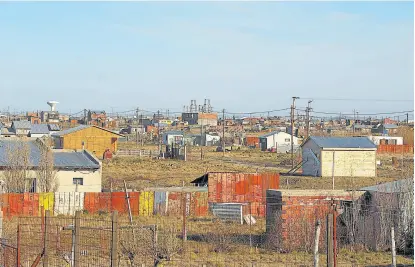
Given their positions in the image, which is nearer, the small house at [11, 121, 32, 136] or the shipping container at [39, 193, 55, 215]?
the shipping container at [39, 193, 55, 215]

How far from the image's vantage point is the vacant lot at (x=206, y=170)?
42.8 metres

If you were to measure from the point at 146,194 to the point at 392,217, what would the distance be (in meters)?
11.0

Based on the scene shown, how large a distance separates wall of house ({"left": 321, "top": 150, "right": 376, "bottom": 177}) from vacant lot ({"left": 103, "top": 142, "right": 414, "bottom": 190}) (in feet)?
3.15

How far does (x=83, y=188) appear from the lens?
1329 inches

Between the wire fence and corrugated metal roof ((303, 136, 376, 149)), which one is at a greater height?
corrugated metal roof ((303, 136, 376, 149))

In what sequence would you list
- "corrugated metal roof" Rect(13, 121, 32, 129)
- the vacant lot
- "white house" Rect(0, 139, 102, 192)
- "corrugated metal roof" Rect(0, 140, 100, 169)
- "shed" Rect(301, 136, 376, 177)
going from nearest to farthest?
"white house" Rect(0, 139, 102, 192)
"corrugated metal roof" Rect(0, 140, 100, 169)
the vacant lot
"shed" Rect(301, 136, 376, 177)
"corrugated metal roof" Rect(13, 121, 32, 129)

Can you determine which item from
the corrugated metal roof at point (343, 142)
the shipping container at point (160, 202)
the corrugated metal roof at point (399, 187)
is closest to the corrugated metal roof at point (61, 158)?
the shipping container at point (160, 202)

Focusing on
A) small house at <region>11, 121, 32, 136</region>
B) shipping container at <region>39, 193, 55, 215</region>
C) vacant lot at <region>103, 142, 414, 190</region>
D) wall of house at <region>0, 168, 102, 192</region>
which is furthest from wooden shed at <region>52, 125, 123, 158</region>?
shipping container at <region>39, 193, 55, 215</region>

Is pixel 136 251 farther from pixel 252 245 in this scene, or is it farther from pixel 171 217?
pixel 171 217

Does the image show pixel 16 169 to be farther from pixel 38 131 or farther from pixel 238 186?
pixel 38 131

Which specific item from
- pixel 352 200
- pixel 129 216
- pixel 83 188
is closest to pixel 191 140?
pixel 83 188

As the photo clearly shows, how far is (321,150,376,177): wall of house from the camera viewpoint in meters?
47.1

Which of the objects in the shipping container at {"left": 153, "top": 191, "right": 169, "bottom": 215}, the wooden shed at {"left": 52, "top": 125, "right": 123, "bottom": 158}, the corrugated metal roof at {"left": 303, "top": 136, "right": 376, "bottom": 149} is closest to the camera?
the shipping container at {"left": 153, "top": 191, "right": 169, "bottom": 215}

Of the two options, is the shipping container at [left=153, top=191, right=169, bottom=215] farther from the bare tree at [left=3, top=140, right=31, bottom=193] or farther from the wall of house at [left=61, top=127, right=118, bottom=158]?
the wall of house at [left=61, top=127, right=118, bottom=158]
